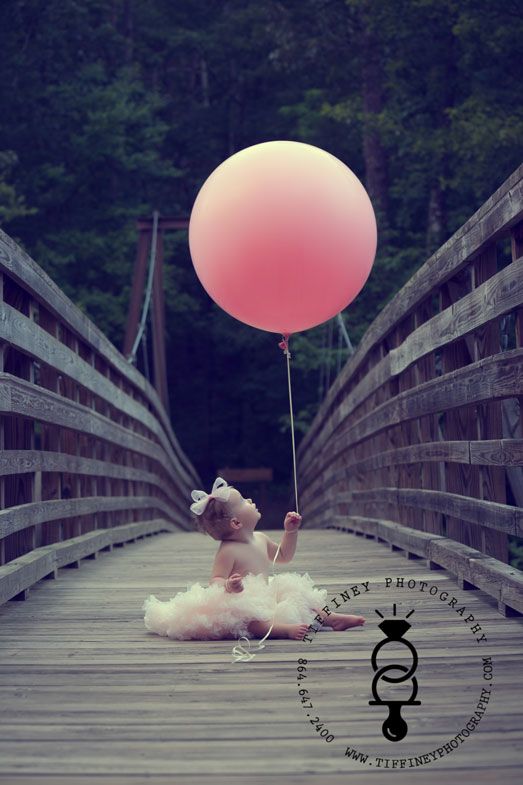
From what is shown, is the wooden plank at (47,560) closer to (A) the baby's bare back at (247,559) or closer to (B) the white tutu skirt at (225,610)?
(B) the white tutu skirt at (225,610)

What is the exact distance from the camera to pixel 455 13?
15.9 m

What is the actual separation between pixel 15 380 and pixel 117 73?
2060 cm

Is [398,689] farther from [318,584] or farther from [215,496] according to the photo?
[318,584]

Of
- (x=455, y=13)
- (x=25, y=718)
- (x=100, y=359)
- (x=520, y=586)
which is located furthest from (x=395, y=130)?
(x=25, y=718)

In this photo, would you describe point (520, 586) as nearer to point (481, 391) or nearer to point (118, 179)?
point (481, 391)

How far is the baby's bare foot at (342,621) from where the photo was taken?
336cm

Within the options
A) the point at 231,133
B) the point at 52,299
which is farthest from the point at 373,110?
the point at 52,299

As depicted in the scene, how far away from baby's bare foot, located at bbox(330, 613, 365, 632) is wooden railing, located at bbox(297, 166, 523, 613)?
46 cm

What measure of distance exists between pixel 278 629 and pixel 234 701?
0.82m

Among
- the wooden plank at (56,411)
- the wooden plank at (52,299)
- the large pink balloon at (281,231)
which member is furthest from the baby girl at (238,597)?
the wooden plank at (52,299)

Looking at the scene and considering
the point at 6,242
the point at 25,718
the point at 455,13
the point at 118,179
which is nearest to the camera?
the point at 25,718

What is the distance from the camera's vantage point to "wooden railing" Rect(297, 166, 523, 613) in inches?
135

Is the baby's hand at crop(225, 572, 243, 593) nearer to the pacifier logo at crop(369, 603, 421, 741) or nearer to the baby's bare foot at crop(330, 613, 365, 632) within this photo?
the baby's bare foot at crop(330, 613, 365, 632)

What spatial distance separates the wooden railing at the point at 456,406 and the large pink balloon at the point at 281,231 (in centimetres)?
44
